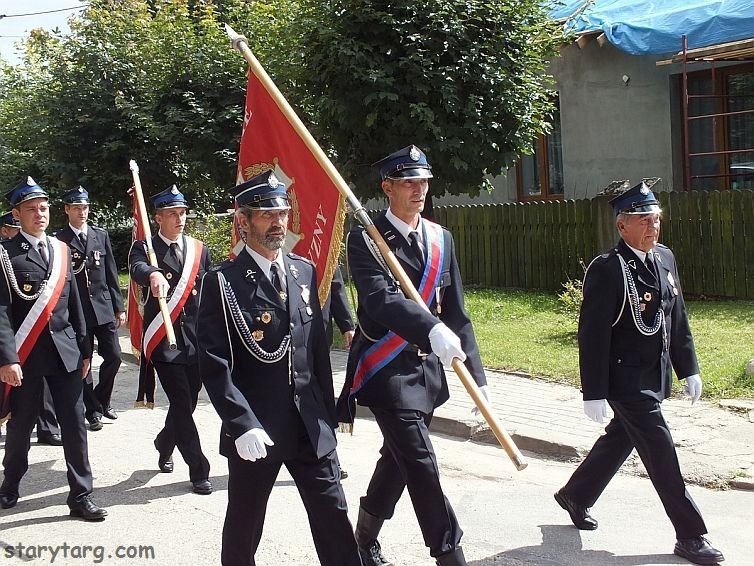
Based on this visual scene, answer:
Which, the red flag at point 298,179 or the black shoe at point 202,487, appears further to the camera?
the black shoe at point 202,487

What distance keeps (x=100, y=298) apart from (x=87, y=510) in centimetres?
345

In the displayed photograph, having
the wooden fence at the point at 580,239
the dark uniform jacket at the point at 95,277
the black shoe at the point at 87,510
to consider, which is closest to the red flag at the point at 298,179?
the black shoe at the point at 87,510

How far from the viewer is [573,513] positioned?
5.61 m

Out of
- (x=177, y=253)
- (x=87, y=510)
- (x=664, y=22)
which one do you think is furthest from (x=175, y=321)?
(x=664, y=22)

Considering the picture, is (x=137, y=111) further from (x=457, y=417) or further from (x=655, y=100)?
(x=457, y=417)

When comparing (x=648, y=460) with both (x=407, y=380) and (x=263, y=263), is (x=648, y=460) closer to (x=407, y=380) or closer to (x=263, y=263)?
(x=407, y=380)

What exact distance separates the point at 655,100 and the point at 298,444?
556 inches

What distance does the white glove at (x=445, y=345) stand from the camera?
431 centimetres

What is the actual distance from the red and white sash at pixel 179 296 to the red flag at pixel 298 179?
152cm

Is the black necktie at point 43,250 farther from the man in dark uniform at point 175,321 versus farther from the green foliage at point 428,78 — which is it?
the green foliage at point 428,78

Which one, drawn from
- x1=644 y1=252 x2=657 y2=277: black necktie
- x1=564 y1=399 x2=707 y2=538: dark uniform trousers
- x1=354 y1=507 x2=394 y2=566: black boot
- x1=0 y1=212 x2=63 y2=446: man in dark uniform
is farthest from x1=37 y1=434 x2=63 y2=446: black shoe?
x1=644 y1=252 x2=657 y2=277: black necktie

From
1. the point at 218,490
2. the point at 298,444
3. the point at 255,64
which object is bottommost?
the point at 218,490

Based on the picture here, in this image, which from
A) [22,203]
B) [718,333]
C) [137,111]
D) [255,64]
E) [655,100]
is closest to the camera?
[255,64]

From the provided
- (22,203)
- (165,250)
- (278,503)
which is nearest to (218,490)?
(278,503)
